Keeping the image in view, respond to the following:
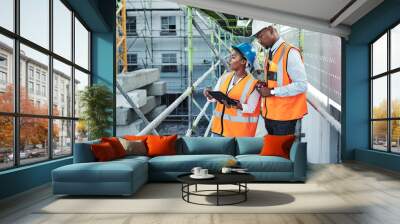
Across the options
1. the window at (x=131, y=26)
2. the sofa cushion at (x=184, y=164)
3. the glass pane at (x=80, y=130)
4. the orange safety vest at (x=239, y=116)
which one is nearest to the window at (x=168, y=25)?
the window at (x=131, y=26)

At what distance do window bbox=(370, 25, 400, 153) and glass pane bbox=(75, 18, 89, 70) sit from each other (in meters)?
5.65

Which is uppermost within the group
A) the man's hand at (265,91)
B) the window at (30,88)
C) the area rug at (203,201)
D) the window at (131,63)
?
the window at (131,63)

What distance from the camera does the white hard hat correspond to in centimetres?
854

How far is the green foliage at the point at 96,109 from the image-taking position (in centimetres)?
705

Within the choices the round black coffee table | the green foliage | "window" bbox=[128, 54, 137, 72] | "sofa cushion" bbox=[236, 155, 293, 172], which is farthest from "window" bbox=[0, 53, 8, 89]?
"window" bbox=[128, 54, 137, 72]

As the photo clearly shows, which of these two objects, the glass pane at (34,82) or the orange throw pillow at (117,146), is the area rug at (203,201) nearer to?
the orange throw pillow at (117,146)

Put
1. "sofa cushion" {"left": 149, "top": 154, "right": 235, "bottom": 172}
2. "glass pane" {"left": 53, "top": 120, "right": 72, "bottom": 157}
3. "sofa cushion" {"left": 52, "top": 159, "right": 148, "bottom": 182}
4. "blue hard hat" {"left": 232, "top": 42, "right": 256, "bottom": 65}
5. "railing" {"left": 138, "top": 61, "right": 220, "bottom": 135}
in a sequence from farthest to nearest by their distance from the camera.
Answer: "railing" {"left": 138, "top": 61, "right": 220, "bottom": 135}
"blue hard hat" {"left": 232, "top": 42, "right": 256, "bottom": 65}
"glass pane" {"left": 53, "top": 120, "right": 72, "bottom": 157}
"sofa cushion" {"left": 149, "top": 154, "right": 235, "bottom": 172}
"sofa cushion" {"left": 52, "top": 159, "right": 148, "bottom": 182}

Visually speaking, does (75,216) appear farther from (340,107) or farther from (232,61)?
(340,107)

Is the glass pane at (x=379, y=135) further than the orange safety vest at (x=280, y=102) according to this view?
No

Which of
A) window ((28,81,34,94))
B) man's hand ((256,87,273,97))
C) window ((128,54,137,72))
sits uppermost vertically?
window ((128,54,137,72))

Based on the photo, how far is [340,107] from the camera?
877 cm

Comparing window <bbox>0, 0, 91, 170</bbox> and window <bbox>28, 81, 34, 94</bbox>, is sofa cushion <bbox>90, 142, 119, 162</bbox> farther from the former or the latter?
window <bbox>28, 81, 34, 94</bbox>

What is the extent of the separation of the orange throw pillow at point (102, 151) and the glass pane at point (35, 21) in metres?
1.66

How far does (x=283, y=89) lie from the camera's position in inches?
321
